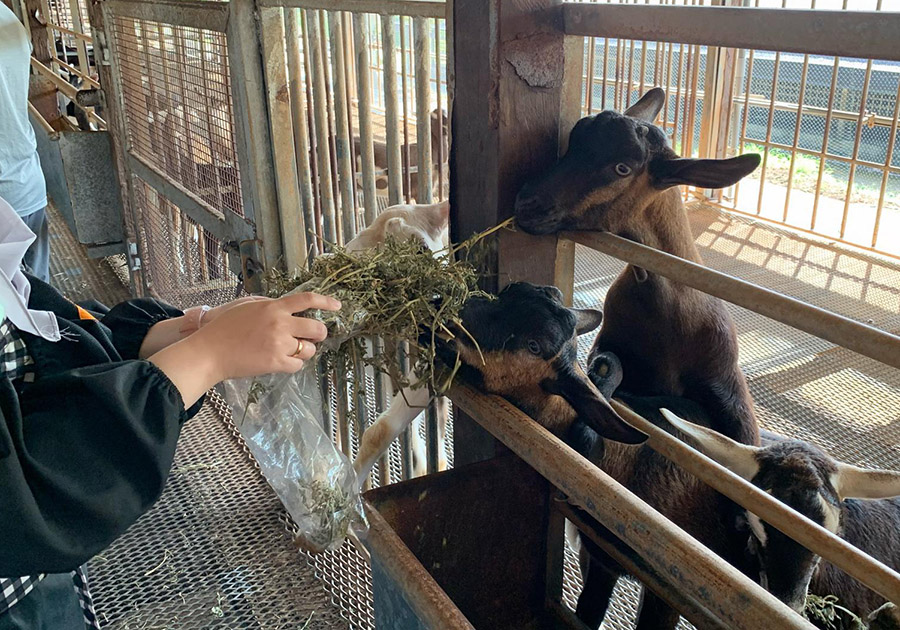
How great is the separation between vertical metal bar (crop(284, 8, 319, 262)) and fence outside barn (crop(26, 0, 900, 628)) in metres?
0.01

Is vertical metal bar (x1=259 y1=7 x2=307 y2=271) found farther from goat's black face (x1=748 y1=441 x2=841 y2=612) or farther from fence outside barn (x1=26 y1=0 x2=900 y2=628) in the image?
goat's black face (x1=748 y1=441 x2=841 y2=612)

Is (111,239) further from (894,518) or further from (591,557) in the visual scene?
(894,518)

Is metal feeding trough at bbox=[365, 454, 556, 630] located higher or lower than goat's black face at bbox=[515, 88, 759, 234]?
lower

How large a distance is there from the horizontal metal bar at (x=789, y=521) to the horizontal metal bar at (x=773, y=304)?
32cm

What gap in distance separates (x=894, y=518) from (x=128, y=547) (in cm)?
286

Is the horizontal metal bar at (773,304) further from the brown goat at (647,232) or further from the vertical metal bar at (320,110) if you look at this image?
the vertical metal bar at (320,110)

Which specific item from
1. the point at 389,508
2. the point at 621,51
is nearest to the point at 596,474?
the point at 389,508

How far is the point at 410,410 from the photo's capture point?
9.77 ft

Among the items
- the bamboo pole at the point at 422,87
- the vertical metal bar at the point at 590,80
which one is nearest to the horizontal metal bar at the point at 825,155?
the vertical metal bar at the point at 590,80

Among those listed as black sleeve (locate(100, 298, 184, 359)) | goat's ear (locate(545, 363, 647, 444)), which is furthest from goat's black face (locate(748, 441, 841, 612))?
black sleeve (locate(100, 298, 184, 359))

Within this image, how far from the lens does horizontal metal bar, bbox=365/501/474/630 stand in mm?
1455

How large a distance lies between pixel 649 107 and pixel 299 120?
155cm

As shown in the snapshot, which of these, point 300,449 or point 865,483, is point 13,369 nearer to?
point 300,449

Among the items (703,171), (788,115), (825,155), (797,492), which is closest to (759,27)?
(703,171)
